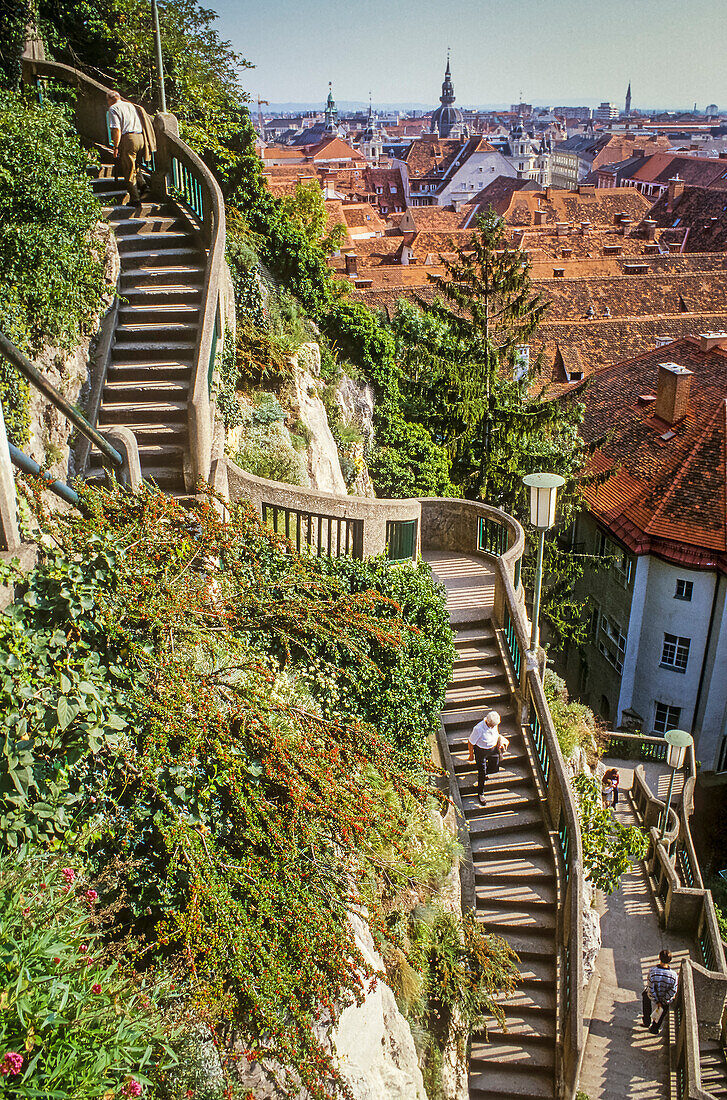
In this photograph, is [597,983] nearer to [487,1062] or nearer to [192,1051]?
[487,1062]

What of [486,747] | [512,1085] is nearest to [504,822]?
[486,747]

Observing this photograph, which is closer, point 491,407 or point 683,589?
point 491,407

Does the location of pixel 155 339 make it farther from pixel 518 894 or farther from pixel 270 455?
pixel 518 894

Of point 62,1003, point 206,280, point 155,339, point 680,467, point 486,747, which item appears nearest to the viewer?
point 62,1003

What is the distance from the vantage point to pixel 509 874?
10.8 meters

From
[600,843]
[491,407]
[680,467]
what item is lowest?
[600,843]

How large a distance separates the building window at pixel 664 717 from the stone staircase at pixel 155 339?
19.4m

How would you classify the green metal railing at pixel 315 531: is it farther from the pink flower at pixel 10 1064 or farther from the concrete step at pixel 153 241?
the pink flower at pixel 10 1064

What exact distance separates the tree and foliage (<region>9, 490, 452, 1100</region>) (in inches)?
545

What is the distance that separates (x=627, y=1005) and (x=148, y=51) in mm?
18808

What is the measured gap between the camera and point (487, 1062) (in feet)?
32.2

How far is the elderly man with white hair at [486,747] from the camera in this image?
433 inches

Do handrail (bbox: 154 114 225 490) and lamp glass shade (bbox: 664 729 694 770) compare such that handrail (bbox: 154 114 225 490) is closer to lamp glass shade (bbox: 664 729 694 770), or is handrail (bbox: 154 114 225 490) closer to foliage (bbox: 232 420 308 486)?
foliage (bbox: 232 420 308 486)

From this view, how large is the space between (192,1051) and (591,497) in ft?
78.4
